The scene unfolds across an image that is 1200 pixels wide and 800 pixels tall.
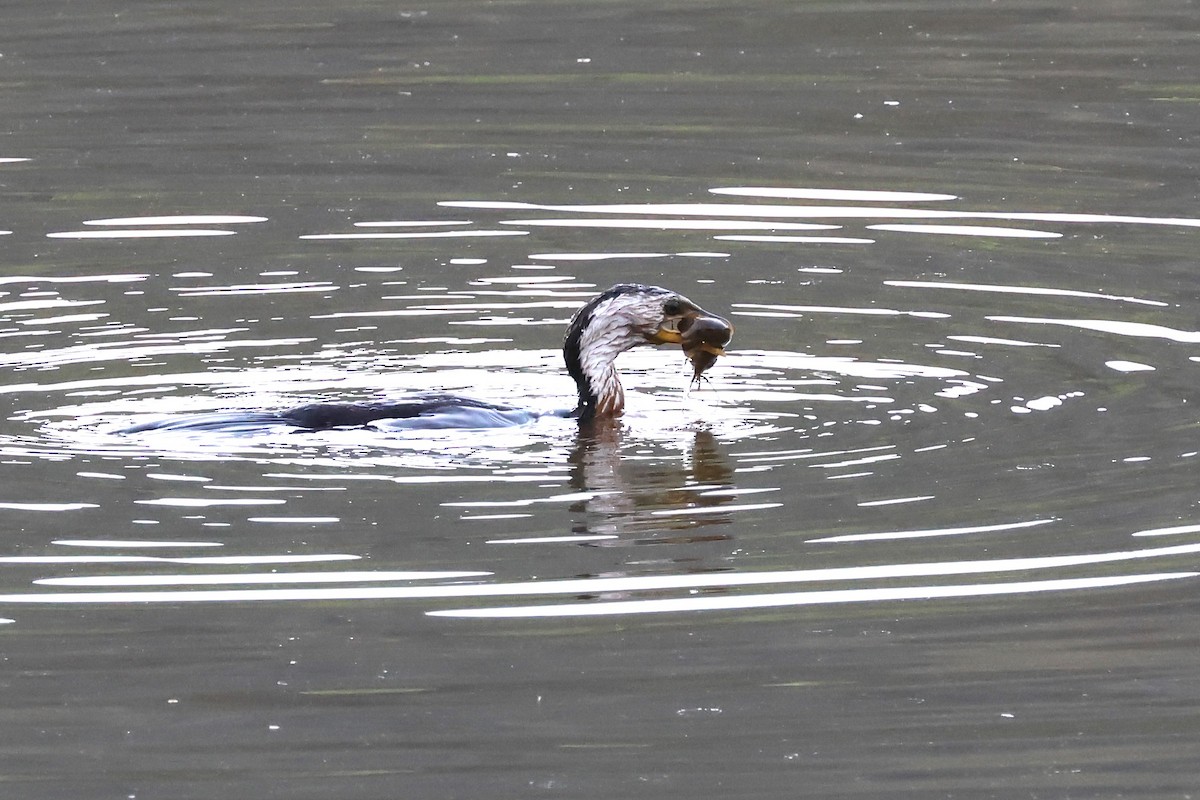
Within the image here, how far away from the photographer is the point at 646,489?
351 inches

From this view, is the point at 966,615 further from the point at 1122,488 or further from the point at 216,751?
the point at 216,751

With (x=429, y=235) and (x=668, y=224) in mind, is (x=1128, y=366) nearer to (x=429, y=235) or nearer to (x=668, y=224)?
(x=668, y=224)

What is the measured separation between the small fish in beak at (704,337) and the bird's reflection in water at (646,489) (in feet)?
2.00

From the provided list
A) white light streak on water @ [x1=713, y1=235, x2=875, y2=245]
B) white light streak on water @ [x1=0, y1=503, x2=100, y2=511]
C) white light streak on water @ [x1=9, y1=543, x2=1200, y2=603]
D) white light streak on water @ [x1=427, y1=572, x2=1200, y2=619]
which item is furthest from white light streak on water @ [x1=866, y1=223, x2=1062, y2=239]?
white light streak on water @ [x1=0, y1=503, x2=100, y2=511]

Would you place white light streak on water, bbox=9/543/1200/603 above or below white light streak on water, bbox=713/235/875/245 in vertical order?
above

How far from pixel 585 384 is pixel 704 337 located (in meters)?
0.64

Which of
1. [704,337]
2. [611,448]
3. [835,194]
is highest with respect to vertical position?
[704,337]

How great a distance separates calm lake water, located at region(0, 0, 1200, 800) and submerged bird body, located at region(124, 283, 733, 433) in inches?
4.9

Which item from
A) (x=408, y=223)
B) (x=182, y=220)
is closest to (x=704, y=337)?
(x=408, y=223)

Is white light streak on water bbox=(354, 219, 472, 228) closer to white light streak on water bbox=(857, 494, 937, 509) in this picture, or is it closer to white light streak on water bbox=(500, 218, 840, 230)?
white light streak on water bbox=(500, 218, 840, 230)

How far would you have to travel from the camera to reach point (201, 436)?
930 centimetres

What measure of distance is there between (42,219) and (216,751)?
909 centimetres

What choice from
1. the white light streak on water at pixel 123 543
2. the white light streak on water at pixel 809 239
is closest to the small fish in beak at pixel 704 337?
the white light streak on water at pixel 123 543

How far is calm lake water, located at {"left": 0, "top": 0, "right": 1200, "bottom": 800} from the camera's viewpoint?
6.40 meters
